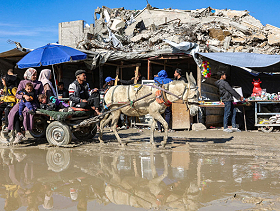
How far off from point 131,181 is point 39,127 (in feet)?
15.4

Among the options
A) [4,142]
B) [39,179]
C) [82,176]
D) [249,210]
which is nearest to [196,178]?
[249,210]

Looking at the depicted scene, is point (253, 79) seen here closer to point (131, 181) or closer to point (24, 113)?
point (24, 113)

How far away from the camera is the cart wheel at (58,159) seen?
4809mm

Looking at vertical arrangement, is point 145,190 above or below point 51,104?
below

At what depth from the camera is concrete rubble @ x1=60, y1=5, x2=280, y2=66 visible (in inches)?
496

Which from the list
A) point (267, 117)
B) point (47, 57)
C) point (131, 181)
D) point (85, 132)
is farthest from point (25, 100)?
point (267, 117)

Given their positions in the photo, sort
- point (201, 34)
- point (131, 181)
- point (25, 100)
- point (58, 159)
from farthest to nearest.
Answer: point (201, 34)
point (25, 100)
point (58, 159)
point (131, 181)

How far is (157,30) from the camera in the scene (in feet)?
53.0

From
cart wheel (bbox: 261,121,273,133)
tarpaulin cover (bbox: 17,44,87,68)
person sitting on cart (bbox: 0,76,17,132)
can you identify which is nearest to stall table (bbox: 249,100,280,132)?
cart wheel (bbox: 261,121,273,133)

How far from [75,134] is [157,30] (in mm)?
10283

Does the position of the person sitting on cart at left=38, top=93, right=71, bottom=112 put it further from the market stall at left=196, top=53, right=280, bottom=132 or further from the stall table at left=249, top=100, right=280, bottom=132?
the stall table at left=249, top=100, right=280, bottom=132

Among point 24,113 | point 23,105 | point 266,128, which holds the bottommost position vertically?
point 266,128

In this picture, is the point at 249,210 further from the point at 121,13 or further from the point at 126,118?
the point at 121,13

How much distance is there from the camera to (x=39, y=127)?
7.77 m
